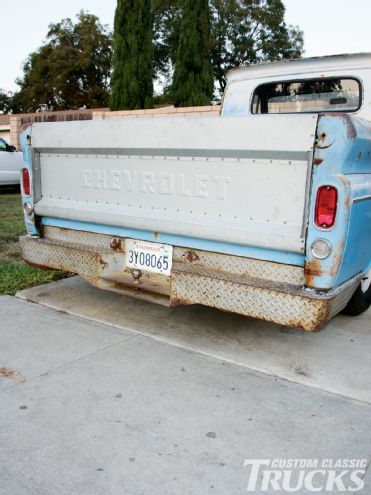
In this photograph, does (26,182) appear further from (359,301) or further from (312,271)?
(359,301)

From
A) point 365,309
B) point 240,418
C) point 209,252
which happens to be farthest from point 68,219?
point 365,309

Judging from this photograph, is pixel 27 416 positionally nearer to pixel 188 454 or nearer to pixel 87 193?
pixel 188 454

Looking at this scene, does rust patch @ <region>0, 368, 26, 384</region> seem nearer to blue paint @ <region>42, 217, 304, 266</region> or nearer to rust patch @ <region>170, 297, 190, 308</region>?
rust patch @ <region>170, 297, 190, 308</region>

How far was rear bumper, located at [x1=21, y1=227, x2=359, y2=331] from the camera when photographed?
9.71ft

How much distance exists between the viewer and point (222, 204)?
327cm

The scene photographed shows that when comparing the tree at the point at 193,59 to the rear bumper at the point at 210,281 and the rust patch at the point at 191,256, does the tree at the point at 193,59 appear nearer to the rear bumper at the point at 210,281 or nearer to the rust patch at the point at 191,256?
the rear bumper at the point at 210,281

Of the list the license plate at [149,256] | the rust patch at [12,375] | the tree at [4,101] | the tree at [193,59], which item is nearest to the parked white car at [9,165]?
the tree at [193,59]

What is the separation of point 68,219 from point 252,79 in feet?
7.49

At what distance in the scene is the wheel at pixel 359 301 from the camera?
4.03m

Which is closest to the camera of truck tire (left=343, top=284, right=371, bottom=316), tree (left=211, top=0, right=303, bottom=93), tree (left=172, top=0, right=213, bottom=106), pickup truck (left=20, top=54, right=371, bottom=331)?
pickup truck (left=20, top=54, right=371, bottom=331)

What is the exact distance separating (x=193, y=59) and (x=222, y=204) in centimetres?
1947

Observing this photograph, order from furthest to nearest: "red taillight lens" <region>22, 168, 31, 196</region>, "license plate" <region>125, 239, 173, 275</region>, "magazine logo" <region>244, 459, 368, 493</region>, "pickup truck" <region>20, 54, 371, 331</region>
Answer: "red taillight lens" <region>22, 168, 31, 196</region>
"license plate" <region>125, 239, 173, 275</region>
"pickup truck" <region>20, 54, 371, 331</region>
"magazine logo" <region>244, 459, 368, 493</region>

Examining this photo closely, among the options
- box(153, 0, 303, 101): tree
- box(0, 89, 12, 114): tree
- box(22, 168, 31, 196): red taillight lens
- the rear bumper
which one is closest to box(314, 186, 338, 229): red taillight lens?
the rear bumper

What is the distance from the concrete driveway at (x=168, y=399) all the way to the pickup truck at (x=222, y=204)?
0.45 m
